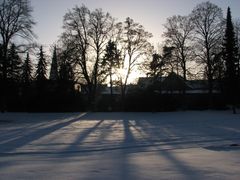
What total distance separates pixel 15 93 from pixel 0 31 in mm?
9984

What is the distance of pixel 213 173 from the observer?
30.1 ft

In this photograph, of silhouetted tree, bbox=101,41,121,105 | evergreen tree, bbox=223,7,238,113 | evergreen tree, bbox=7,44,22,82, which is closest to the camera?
evergreen tree, bbox=7,44,22,82

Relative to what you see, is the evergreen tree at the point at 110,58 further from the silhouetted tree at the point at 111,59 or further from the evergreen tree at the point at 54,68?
the evergreen tree at the point at 54,68

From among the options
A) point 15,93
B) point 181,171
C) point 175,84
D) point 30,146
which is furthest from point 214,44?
point 181,171

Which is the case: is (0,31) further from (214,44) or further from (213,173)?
(213,173)

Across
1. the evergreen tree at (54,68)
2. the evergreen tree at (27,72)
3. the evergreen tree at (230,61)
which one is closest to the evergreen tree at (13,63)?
the evergreen tree at (27,72)

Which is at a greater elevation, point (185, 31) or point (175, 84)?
point (185, 31)

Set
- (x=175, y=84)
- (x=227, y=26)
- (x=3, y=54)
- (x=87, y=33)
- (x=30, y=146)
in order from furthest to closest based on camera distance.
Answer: (x=175, y=84), (x=87, y=33), (x=227, y=26), (x=3, y=54), (x=30, y=146)

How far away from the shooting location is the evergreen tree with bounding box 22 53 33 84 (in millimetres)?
68750

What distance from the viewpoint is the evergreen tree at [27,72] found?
2707 inches

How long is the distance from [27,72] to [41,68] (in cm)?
283

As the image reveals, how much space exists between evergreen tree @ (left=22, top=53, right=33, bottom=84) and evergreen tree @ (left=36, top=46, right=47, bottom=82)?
6.20 ft

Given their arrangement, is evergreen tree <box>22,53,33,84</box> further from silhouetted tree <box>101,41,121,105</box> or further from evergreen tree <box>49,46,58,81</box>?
silhouetted tree <box>101,41,121,105</box>

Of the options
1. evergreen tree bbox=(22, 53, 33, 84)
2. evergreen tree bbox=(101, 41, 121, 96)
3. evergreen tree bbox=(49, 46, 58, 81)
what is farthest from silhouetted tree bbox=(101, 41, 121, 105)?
evergreen tree bbox=(22, 53, 33, 84)
